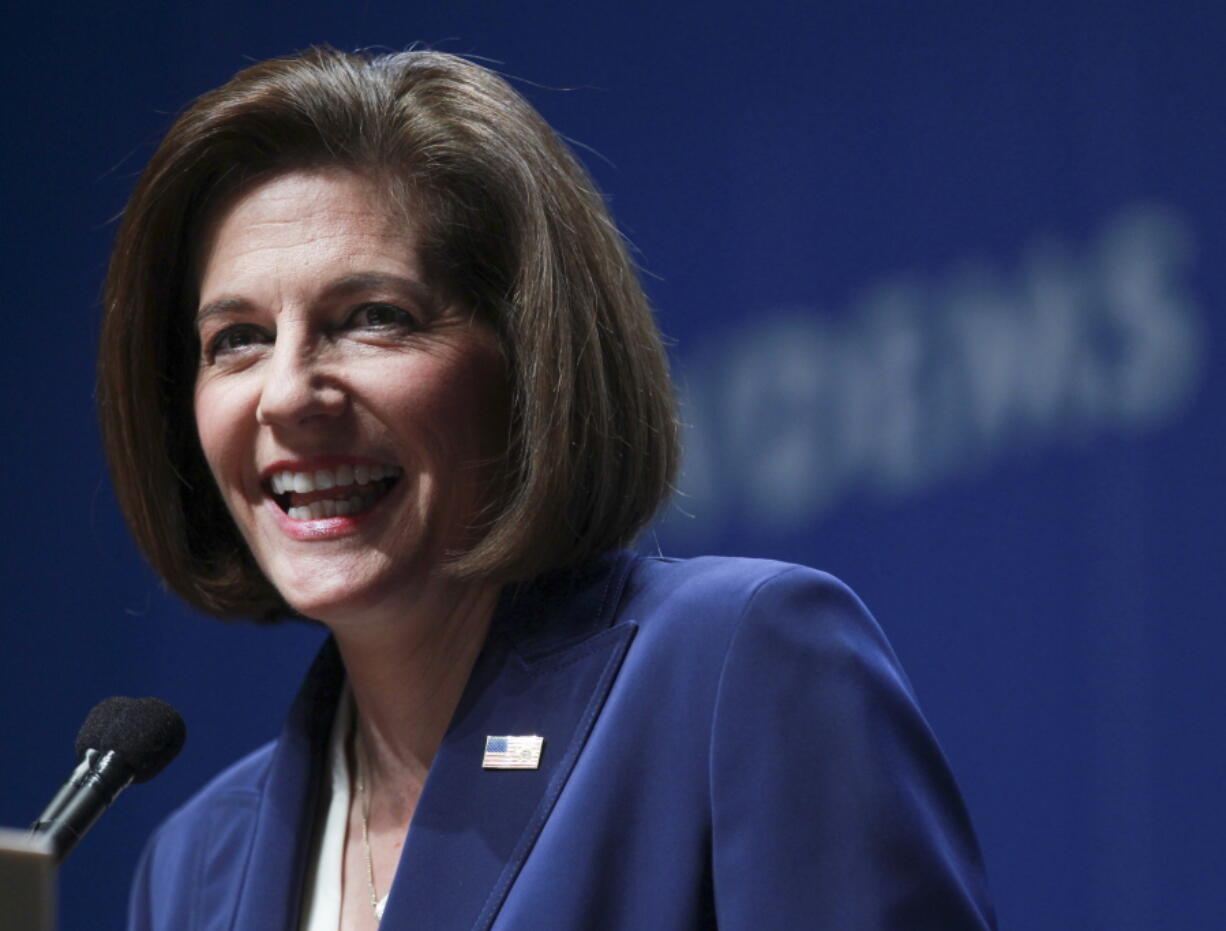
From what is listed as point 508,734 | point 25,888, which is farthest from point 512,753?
point 25,888

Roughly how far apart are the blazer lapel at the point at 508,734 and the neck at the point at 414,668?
52mm

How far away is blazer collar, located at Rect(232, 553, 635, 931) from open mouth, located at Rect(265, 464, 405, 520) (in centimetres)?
18

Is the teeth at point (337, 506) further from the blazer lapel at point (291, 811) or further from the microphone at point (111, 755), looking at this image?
the blazer lapel at point (291, 811)

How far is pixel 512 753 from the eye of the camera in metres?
1.66

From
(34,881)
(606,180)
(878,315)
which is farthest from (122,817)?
(34,881)

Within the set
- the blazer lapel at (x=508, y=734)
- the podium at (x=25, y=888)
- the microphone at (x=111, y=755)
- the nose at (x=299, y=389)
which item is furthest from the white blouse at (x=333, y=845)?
the podium at (x=25, y=888)

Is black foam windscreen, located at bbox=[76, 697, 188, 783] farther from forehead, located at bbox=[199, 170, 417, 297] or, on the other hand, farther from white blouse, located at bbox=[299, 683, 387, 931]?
forehead, located at bbox=[199, 170, 417, 297]

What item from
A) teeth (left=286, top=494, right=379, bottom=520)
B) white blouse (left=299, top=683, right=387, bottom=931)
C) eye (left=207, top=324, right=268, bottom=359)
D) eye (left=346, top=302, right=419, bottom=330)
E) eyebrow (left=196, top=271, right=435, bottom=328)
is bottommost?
white blouse (left=299, top=683, right=387, bottom=931)

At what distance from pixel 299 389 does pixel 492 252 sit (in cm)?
26

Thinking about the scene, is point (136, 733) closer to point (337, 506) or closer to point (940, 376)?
point (337, 506)

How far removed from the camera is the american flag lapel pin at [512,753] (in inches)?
64.7

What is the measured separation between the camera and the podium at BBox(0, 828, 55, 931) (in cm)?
78

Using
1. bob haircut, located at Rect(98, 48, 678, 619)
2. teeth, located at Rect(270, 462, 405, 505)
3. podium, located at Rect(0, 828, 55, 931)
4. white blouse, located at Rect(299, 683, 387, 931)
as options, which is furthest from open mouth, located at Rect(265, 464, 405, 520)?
podium, located at Rect(0, 828, 55, 931)

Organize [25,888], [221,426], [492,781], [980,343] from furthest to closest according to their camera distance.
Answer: [980,343], [221,426], [492,781], [25,888]
